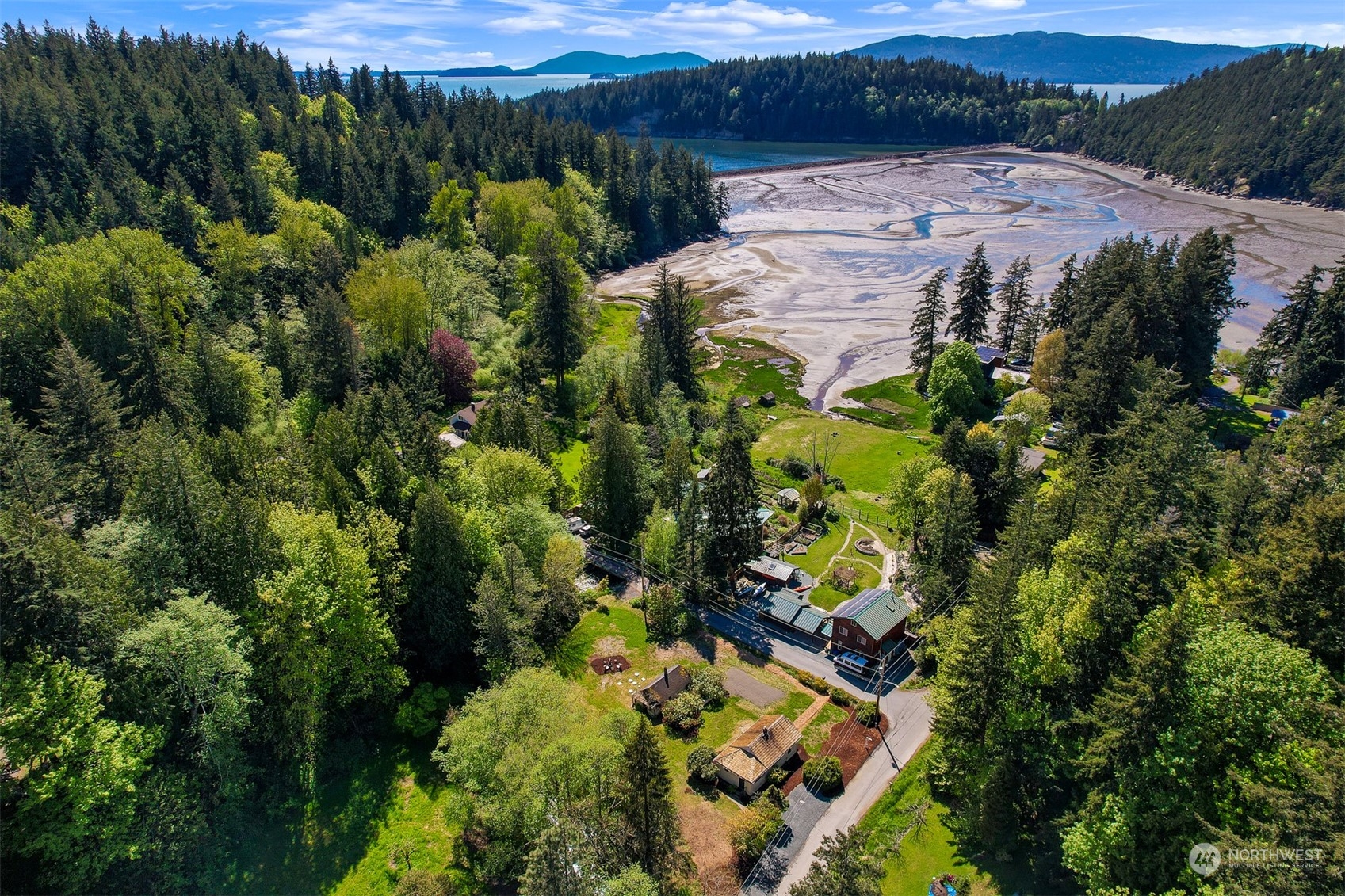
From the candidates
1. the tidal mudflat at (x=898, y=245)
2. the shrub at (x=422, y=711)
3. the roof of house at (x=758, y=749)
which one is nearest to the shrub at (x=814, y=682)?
the roof of house at (x=758, y=749)

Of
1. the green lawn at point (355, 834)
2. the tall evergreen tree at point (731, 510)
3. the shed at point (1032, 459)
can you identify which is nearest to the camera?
the green lawn at point (355, 834)

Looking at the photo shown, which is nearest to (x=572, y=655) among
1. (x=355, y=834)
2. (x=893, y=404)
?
(x=355, y=834)

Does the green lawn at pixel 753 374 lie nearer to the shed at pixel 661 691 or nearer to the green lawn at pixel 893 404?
the green lawn at pixel 893 404

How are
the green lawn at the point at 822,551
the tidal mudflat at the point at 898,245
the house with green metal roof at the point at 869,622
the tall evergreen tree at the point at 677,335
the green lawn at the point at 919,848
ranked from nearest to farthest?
the green lawn at the point at 919,848 → the house with green metal roof at the point at 869,622 → the green lawn at the point at 822,551 → the tall evergreen tree at the point at 677,335 → the tidal mudflat at the point at 898,245

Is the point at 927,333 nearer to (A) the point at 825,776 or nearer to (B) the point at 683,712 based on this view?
(B) the point at 683,712

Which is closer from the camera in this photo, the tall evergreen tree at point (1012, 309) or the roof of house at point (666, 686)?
the roof of house at point (666, 686)
